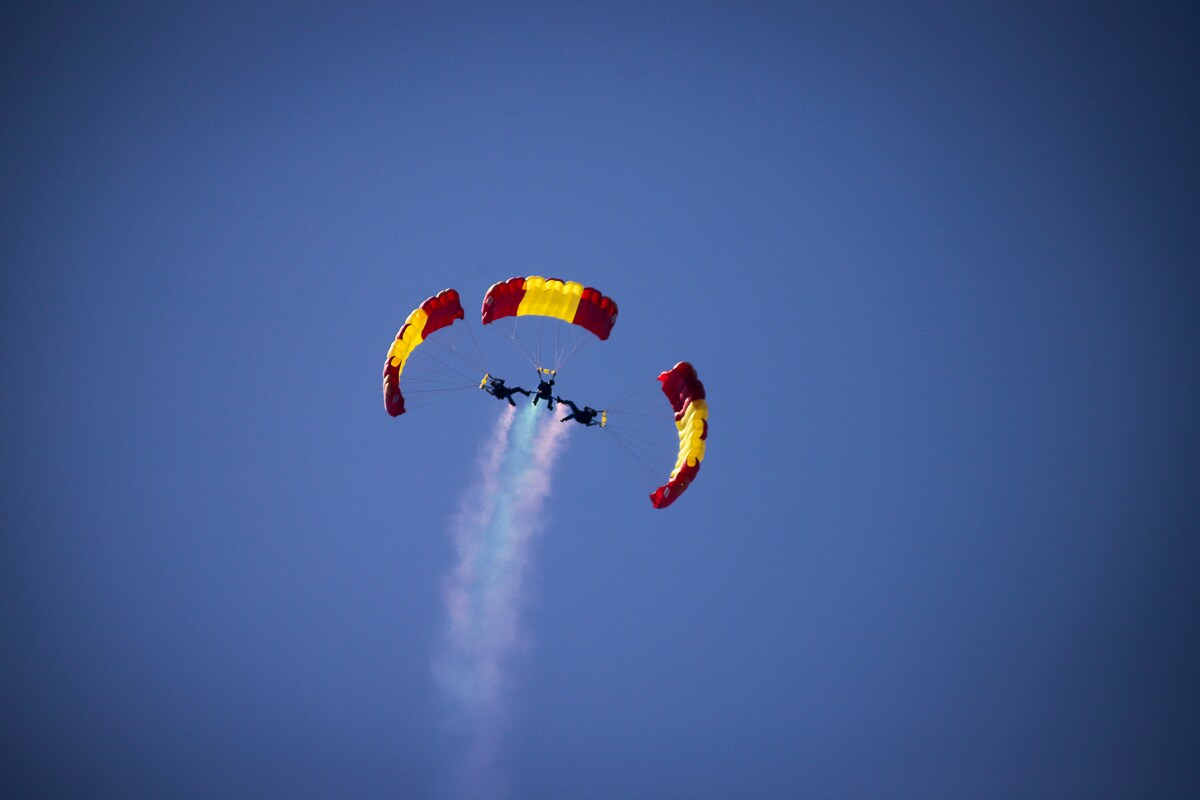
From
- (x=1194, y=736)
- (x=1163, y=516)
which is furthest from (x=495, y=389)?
(x=1163, y=516)

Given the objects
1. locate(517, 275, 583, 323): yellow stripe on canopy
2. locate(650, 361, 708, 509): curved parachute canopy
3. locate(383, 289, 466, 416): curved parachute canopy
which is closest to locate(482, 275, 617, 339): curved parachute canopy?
locate(517, 275, 583, 323): yellow stripe on canopy

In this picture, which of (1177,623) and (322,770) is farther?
(1177,623)

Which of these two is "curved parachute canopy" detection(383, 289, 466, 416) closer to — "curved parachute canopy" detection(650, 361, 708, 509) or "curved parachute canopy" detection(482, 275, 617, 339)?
"curved parachute canopy" detection(482, 275, 617, 339)

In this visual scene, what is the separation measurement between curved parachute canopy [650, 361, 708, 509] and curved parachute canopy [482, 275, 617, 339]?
1.89 m

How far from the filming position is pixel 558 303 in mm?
22797

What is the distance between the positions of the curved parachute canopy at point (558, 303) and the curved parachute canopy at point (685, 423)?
1.89 metres

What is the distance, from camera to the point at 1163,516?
2945 inches

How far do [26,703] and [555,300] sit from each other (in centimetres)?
3629

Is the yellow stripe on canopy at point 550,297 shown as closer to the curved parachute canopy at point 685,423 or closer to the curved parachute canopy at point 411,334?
the curved parachute canopy at point 411,334

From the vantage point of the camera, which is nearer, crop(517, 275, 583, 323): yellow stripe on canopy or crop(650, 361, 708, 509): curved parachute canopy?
crop(650, 361, 708, 509): curved parachute canopy

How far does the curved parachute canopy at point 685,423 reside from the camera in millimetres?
21359

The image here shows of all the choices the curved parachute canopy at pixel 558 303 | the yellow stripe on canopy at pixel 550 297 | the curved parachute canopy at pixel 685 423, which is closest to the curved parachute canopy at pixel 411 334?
the curved parachute canopy at pixel 558 303

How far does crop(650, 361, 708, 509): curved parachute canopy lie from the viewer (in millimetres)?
21359

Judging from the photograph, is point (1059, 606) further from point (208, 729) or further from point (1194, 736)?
point (208, 729)
